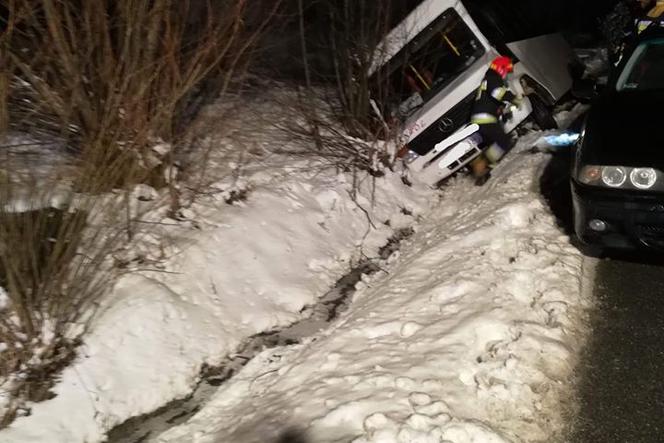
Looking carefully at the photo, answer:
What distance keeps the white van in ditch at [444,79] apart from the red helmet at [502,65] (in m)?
0.06

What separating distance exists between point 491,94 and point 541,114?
976 mm

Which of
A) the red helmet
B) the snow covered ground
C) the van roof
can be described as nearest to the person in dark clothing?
the red helmet

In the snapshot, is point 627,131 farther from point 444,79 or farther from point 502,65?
point 444,79

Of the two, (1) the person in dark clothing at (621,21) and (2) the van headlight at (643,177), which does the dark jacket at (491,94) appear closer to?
(1) the person in dark clothing at (621,21)

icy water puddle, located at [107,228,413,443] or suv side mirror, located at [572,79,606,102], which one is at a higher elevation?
icy water puddle, located at [107,228,413,443]

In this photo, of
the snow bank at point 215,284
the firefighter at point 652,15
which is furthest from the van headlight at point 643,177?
the firefighter at point 652,15

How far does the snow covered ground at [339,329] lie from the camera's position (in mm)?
3533

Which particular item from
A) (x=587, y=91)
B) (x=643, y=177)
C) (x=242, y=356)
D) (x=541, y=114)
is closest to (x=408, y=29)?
(x=541, y=114)

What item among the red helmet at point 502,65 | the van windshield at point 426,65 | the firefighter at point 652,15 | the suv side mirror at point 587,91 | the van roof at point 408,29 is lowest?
the firefighter at point 652,15

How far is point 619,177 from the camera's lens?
4188 mm

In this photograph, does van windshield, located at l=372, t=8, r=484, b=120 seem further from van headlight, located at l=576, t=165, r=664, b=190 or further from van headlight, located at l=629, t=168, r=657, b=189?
van headlight, located at l=629, t=168, r=657, b=189

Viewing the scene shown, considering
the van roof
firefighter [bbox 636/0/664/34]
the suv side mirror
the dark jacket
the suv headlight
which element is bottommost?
firefighter [bbox 636/0/664/34]

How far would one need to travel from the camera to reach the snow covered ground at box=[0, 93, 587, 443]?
3.53 metres

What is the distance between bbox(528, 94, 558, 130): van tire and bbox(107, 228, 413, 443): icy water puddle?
8.39 feet
